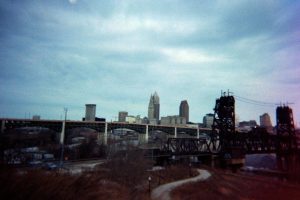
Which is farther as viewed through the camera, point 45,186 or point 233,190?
point 233,190

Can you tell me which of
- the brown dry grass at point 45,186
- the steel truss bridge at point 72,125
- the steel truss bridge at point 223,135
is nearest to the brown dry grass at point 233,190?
the steel truss bridge at point 223,135

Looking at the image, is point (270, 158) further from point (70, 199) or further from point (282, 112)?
point (70, 199)

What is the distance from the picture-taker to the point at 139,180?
36.3 m

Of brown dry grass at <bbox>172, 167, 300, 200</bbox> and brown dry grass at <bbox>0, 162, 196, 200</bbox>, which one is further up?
brown dry grass at <bbox>0, 162, 196, 200</bbox>

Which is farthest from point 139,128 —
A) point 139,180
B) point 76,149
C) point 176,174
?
point 139,180

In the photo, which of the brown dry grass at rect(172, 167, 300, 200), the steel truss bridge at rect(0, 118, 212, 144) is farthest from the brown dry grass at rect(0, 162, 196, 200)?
the steel truss bridge at rect(0, 118, 212, 144)

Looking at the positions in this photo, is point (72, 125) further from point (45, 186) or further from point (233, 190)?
point (45, 186)

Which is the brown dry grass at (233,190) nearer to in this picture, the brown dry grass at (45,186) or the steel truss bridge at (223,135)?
the steel truss bridge at (223,135)

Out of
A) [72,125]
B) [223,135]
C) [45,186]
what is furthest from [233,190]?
[72,125]

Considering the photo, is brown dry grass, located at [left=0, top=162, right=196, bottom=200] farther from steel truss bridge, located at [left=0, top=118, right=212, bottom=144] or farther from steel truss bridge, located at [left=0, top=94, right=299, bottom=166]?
steel truss bridge, located at [left=0, top=118, right=212, bottom=144]

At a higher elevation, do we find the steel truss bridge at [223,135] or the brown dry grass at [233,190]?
the steel truss bridge at [223,135]

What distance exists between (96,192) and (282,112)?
9676cm

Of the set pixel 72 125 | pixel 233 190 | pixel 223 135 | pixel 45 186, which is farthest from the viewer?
pixel 72 125

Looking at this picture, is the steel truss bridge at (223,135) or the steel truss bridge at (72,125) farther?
the steel truss bridge at (72,125)
